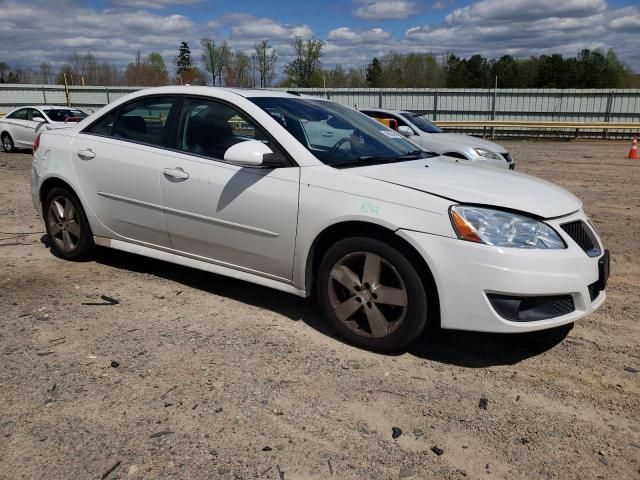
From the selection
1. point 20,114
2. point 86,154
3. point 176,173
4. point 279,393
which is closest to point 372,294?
point 279,393

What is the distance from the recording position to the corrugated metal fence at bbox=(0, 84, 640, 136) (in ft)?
81.2

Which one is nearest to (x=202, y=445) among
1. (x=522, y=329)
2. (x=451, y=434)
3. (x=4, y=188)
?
(x=451, y=434)

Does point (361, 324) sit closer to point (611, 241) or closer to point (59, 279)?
point (59, 279)

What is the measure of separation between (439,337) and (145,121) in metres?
2.89

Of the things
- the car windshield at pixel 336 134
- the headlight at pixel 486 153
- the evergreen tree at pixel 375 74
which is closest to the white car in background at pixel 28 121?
the headlight at pixel 486 153

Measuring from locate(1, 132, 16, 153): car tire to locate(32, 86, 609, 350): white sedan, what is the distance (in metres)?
13.9

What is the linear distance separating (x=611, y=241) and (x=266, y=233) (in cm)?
438

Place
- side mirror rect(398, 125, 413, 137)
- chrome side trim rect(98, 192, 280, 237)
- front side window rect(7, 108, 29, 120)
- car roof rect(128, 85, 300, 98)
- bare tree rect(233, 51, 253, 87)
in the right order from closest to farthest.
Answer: chrome side trim rect(98, 192, 280, 237) → car roof rect(128, 85, 300, 98) → side mirror rect(398, 125, 413, 137) → front side window rect(7, 108, 29, 120) → bare tree rect(233, 51, 253, 87)

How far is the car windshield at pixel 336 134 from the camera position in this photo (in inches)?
152

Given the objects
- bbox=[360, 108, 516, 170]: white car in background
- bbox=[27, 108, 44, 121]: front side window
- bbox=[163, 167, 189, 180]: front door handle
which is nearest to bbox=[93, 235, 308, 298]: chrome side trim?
bbox=[163, 167, 189, 180]: front door handle

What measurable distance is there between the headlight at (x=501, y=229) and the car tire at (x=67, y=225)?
11.2ft

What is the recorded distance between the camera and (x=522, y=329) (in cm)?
314

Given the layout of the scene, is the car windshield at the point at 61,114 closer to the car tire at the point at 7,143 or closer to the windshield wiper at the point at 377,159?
the car tire at the point at 7,143

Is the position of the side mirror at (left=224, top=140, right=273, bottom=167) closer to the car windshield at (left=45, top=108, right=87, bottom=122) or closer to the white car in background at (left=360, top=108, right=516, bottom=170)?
the white car in background at (left=360, top=108, right=516, bottom=170)
